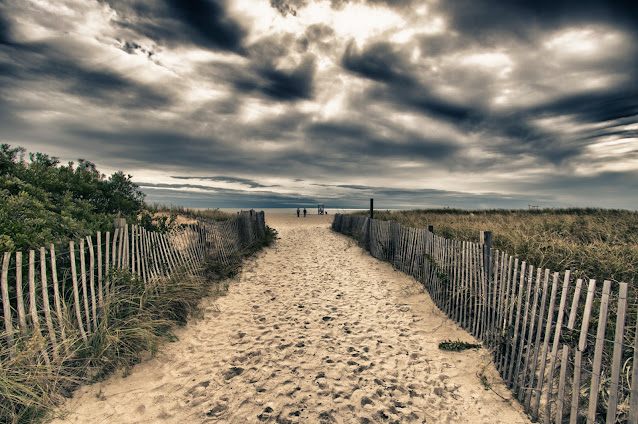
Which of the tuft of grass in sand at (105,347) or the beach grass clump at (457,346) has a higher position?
the tuft of grass in sand at (105,347)

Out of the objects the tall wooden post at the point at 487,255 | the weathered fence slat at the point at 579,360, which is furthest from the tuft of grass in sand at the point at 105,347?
the tall wooden post at the point at 487,255

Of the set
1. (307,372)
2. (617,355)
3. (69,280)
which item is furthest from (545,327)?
(69,280)

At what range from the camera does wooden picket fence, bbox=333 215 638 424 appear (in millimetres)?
2541

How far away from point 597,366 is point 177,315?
605 cm

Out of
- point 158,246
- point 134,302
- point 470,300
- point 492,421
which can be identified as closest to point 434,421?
point 492,421

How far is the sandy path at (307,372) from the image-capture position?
3225mm

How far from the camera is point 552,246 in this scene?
6402 millimetres

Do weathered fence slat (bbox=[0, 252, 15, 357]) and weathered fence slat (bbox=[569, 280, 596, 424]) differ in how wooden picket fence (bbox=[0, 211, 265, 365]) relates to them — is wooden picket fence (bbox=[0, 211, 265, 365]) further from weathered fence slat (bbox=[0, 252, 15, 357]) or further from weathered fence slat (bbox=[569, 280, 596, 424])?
weathered fence slat (bbox=[569, 280, 596, 424])

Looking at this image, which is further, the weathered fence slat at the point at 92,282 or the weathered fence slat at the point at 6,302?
the weathered fence slat at the point at 92,282

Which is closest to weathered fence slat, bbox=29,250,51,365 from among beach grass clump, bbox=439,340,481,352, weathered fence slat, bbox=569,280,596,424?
beach grass clump, bbox=439,340,481,352

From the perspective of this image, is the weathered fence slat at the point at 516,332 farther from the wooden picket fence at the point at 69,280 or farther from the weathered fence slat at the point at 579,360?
the wooden picket fence at the point at 69,280

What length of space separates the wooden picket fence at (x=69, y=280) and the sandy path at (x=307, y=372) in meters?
0.85

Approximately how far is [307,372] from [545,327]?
3.20m

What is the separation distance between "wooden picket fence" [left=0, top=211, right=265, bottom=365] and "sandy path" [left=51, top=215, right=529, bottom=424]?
849 millimetres
